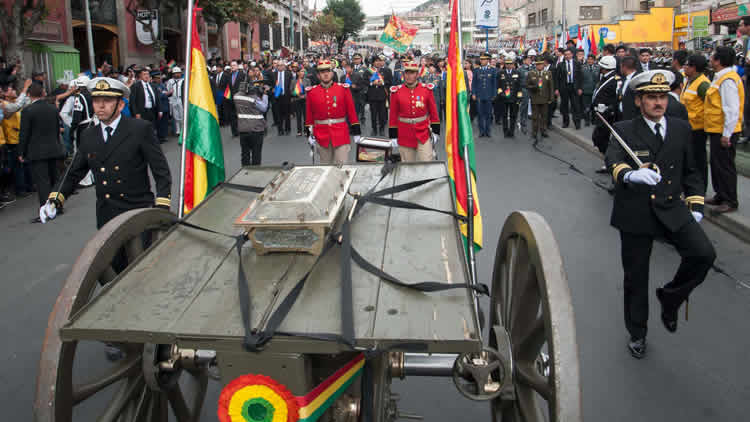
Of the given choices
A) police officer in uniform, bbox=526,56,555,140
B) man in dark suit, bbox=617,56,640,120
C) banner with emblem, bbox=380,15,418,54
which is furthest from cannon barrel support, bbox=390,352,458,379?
banner with emblem, bbox=380,15,418,54

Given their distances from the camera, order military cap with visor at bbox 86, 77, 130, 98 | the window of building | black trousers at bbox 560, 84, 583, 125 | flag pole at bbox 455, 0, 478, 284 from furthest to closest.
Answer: the window of building → black trousers at bbox 560, 84, 583, 125 → military cap with visor at bbox 86, 77, 130, 98 → flag pole at bbox 455, 0, 478, 284

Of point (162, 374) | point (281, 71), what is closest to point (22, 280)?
point (162, 374)

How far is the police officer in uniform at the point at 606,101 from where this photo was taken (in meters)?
9.53

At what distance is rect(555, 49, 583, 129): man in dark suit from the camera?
15.8 metres

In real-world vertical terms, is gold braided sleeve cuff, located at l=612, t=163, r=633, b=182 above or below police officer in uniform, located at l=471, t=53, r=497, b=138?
below

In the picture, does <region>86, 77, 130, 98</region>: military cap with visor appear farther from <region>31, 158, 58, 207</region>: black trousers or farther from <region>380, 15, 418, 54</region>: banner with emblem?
<region>380, 15, 418, 54</region>: banner with emblem

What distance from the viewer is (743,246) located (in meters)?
6.94

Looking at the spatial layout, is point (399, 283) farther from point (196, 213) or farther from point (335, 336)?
point (196, 213)

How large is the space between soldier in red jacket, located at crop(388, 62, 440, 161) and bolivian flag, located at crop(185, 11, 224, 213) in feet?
11.9

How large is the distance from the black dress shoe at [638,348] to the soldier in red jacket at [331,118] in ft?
16.9

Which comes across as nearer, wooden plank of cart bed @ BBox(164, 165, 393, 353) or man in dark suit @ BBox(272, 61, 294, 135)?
wooden plank of cart bed @ BBox(164, 165, 393, 353)

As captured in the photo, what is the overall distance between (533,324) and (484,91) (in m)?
13.7

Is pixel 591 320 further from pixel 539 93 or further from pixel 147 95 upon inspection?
pixel 147 95

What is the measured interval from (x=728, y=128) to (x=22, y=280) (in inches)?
309
